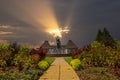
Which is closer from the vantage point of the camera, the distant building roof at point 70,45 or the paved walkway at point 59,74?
the paved walkway at point 59,74

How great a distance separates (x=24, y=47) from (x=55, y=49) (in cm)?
5167

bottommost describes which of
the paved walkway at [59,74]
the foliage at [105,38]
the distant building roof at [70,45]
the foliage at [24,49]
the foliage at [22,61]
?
the paved walkway at [59,74]

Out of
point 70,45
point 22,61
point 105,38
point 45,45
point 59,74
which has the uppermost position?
point 45,45

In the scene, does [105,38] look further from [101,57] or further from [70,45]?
[70,45]

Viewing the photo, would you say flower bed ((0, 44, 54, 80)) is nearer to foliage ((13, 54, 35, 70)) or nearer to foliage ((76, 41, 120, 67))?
foliage ((13, 54, 35, 70))

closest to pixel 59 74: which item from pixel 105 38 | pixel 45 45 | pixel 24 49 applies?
pixel 24 49

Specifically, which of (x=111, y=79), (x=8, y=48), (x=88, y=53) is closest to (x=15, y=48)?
(x=8, y=48)

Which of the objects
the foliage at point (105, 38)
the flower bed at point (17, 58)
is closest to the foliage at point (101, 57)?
the flower bed at point (17, 58)

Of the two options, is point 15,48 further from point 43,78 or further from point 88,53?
point 43,78

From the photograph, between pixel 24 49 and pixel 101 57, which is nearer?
pixel 101 57

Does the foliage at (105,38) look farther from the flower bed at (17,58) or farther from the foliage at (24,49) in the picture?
the foliage at (24,49)

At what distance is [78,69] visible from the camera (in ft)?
81.9

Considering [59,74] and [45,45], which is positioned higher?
[45,45]

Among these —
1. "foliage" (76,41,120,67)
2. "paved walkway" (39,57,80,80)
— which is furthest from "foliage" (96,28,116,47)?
"paved walkway" (39,57,80,80)
